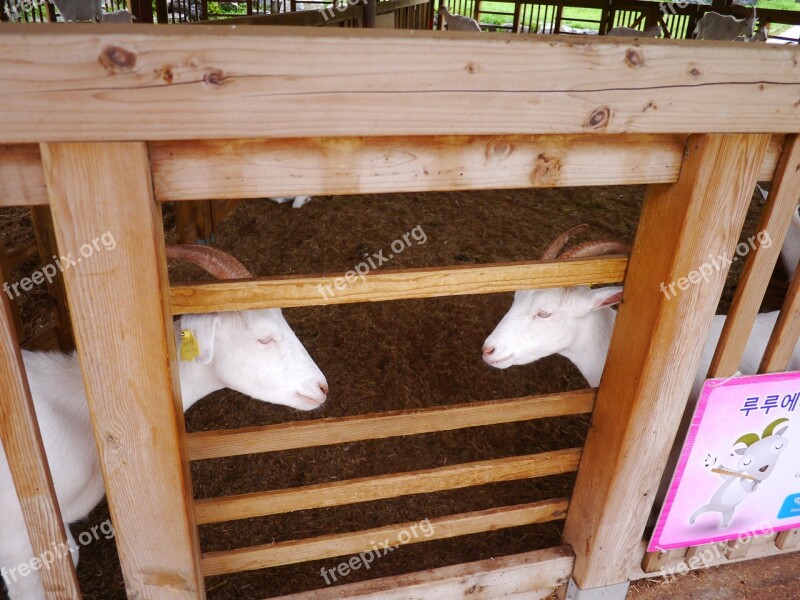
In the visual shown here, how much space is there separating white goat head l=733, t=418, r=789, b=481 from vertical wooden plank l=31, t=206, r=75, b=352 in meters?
3.12

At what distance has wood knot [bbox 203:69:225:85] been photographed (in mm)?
1252

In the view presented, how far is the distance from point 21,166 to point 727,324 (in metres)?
2.11

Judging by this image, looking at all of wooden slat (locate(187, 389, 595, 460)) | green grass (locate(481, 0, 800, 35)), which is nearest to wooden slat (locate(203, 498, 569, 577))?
wooden slat (locate(187, 389, 595, 460))

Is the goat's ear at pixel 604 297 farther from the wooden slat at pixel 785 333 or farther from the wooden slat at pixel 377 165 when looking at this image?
the wooden slat at pixel 377 165

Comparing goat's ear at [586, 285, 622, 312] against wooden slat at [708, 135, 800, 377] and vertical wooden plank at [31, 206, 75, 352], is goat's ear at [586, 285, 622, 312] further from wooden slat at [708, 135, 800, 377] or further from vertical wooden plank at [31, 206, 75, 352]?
vertical wooden plank at [31, 206, 75, 352]

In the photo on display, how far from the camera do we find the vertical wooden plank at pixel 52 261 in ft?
10.6

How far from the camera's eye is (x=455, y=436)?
3715 mm

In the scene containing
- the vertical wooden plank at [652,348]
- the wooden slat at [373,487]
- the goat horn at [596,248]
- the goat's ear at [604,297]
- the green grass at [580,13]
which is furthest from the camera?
the green grass at [580,13]

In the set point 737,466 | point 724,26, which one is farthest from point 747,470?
point 724,26

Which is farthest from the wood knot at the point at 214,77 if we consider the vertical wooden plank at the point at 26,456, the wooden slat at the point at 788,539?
the wooden slat at the point at 788,539

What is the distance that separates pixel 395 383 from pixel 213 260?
2.29 metres

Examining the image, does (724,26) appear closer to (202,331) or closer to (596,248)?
(596,248)

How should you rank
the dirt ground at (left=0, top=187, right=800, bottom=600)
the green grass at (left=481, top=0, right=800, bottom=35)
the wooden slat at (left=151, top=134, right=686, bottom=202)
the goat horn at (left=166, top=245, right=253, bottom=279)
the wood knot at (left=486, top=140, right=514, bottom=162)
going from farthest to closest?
the green grass at (left=481, top=0, right=800, bottom=35), the dirt ground at (left=0, top=187, right=800, bottom=600), the goat horn at (left=166, top=245, right=253, bottom=279), the wood knot at (left=486, top=140, right=514, bottom=162), the wooden slat at (left=151, top=134, right=686, bottom=202)

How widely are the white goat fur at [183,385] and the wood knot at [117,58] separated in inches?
48.5
